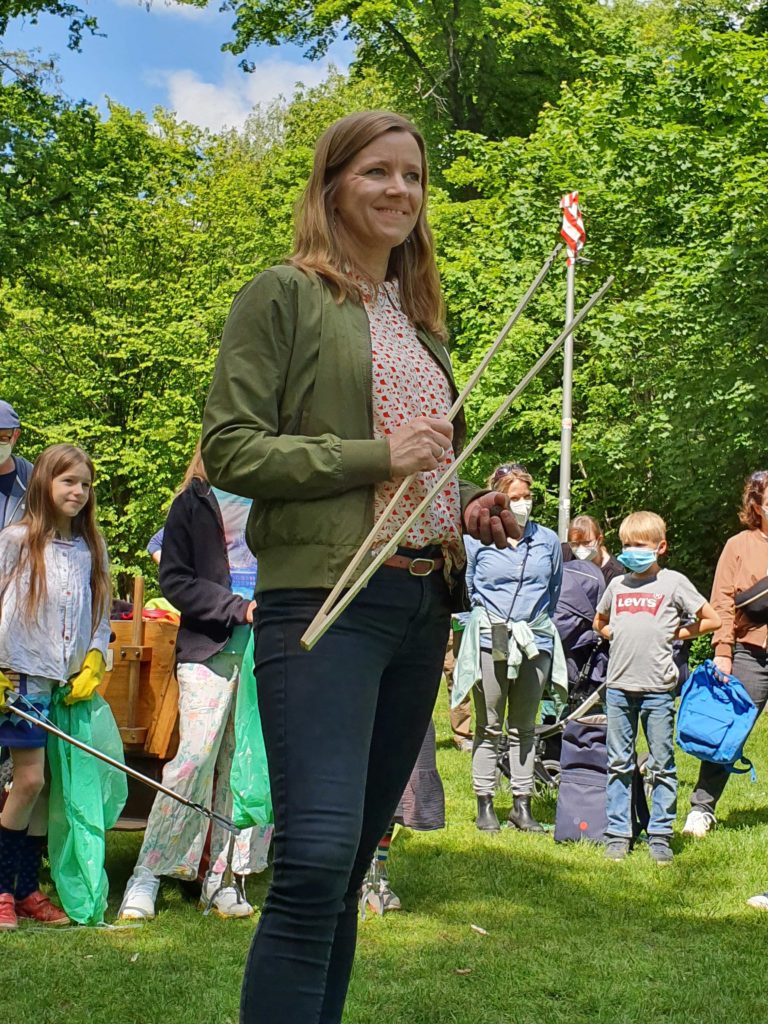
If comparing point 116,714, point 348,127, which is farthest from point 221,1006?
point 348,127

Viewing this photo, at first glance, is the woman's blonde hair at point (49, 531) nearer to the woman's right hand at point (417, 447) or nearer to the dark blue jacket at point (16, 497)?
the dark blue jacket at point (16, 497)

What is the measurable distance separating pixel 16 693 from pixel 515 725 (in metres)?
3.64

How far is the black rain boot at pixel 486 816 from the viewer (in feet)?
24.1

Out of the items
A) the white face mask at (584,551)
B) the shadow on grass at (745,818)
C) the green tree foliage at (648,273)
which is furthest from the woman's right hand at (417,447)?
the green tree foliage at (648,273)

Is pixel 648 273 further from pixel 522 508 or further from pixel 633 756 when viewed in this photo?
pixel 633 756

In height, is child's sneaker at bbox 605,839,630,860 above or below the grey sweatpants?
below

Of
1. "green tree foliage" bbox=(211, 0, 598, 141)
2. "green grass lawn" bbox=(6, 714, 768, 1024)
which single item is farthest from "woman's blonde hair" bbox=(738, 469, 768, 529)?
"green tree foliage" bbox=(211, 0, 598, 141)

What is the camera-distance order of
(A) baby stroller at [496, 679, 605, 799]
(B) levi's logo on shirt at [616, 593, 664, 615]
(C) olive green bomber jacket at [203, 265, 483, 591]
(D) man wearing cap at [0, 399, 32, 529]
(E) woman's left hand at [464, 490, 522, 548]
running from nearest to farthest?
(C) olive green bomber jacket at [203, 265, 483, 591], (E) woman's left hand at [464, 490, 522, 548], (D) man wearing cap at [0, 399, 32, 529], (B) levi's logo on shirt at [616, 593, 664, 615], (A) baby stroller at [496, 679, 605, 799]

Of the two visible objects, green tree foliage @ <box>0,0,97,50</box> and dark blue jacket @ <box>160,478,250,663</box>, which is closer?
dark blue jacket @ <box>160,478,250,663</box>

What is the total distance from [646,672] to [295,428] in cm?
479

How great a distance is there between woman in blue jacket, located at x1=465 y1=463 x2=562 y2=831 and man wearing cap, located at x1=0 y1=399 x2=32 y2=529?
293 centimetres

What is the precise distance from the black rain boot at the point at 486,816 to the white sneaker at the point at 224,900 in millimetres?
2303

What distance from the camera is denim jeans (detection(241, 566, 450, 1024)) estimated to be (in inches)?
87.7

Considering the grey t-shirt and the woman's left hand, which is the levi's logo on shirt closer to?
the grey t-shirt
